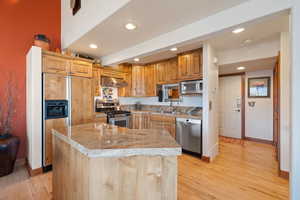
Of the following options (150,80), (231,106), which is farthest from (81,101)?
(231,106)

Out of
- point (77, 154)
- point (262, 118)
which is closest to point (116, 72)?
point (77, 154)

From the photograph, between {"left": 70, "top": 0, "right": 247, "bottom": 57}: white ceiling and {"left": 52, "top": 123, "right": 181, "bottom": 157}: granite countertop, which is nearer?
{"left": 52, "top": 123, "right": 181, "bottom": 157}: granite countertop

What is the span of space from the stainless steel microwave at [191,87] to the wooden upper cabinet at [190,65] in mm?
123

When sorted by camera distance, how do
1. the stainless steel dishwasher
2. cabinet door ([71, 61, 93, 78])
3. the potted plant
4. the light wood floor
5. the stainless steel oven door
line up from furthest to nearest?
the stainless steel oven door, the stainless steel dishwasher, cabinet door ([71, 61, 93, 78]), the potted plant, the light wood floor

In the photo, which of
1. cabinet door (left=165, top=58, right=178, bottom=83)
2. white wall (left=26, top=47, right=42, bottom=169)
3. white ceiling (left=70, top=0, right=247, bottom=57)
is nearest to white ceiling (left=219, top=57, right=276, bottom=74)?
cabinet door (left=165, top=58, right=178, bottom=83)

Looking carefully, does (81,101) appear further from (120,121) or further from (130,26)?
(130,26)

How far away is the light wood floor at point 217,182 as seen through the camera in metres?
1.98

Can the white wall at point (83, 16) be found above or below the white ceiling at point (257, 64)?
above

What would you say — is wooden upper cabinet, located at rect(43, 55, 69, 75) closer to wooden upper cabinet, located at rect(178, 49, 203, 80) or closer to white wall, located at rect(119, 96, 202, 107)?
white wall, located at rect(119, 96, 202, 107)

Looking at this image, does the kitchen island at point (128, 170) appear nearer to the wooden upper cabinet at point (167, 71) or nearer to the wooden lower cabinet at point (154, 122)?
the wooden lower cabinet at point (154, 122)

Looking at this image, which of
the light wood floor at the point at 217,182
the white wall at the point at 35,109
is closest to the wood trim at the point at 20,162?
the light wood floor at the point at 217,182

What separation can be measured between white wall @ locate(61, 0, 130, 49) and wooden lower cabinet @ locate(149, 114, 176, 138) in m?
2.56

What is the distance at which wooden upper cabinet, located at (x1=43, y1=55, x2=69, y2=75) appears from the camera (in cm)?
256

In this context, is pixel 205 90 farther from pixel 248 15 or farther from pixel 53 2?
pixel 53 2
